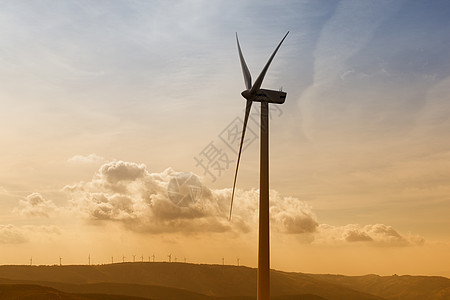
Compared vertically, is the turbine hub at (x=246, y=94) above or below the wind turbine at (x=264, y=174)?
above

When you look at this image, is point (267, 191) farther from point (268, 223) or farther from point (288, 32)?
point (288, 32)

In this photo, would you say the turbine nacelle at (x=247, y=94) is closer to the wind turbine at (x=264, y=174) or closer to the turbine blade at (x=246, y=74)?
the wind turbine at (x=264, y=174)

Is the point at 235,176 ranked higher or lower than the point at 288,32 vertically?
lower

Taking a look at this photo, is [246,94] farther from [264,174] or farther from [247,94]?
[264,174]

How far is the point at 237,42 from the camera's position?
60531 mm

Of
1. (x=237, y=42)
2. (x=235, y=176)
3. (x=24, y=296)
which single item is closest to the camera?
(x=235, y=176)


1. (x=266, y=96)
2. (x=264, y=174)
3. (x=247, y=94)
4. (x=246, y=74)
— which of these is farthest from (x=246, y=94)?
(x=264, y=174)

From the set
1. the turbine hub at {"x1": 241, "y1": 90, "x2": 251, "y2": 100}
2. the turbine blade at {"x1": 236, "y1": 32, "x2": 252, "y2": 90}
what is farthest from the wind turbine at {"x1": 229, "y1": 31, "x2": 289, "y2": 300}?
the turbine blade at {"x1": 236, "y1": 32, "x2": 252, "y2": 90}

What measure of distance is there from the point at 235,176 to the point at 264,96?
30.8ft

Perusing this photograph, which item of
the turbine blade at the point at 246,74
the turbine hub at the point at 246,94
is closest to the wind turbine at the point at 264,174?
the turbine hub at the point at 246,94

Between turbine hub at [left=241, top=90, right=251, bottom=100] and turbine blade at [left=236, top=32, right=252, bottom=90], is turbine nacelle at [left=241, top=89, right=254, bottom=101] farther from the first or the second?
turbine blade at [left=236, top=32, right=252, bottom=90]

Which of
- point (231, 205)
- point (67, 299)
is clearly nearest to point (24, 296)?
point (67, 299)

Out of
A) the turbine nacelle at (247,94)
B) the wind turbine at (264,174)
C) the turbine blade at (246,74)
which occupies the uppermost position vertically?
the turbine blade at (246,74)

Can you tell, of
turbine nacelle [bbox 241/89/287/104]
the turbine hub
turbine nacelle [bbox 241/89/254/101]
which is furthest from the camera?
the turbine hub
